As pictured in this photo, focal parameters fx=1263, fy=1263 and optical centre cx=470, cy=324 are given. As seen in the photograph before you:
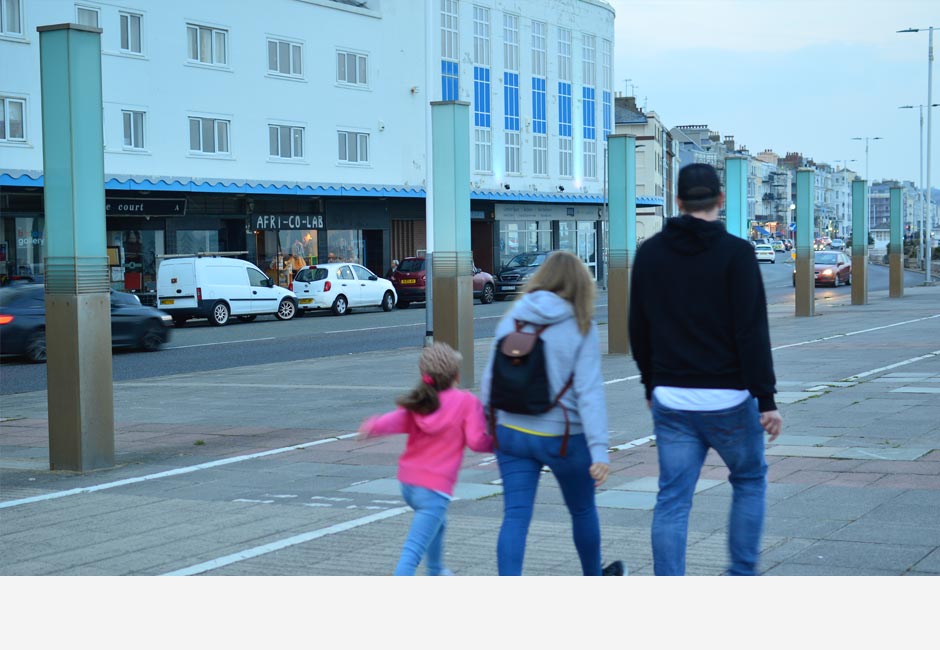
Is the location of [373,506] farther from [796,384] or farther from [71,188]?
[796,384]

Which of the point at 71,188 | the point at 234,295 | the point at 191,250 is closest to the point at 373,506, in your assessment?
the point at 71,188

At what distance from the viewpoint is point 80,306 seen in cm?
1012

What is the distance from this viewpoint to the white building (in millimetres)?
35844

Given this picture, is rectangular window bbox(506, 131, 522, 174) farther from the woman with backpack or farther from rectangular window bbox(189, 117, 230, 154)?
the woman with backpack

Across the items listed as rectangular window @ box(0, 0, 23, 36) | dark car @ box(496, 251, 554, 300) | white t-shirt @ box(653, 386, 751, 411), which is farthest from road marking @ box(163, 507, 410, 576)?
dark car @ box(496, 251, 554, 300)

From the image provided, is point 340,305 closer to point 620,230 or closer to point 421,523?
point 620,230

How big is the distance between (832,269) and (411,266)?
18.9 metres

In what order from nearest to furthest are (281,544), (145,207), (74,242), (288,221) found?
1. (281,544)
2. (74,242)
3. (145,207)
4. (288,221)

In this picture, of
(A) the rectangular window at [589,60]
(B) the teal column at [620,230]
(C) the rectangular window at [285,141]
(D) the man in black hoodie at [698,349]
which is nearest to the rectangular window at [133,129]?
(C) the rectangular window at [285,141]

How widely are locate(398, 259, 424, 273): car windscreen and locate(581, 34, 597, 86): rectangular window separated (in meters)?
23.7

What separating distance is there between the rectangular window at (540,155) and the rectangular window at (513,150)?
1.37 m

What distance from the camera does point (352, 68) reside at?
4631 centimetres

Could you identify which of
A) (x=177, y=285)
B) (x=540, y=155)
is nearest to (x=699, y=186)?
(x=177, y=285)

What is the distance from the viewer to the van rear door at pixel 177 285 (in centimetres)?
3300
